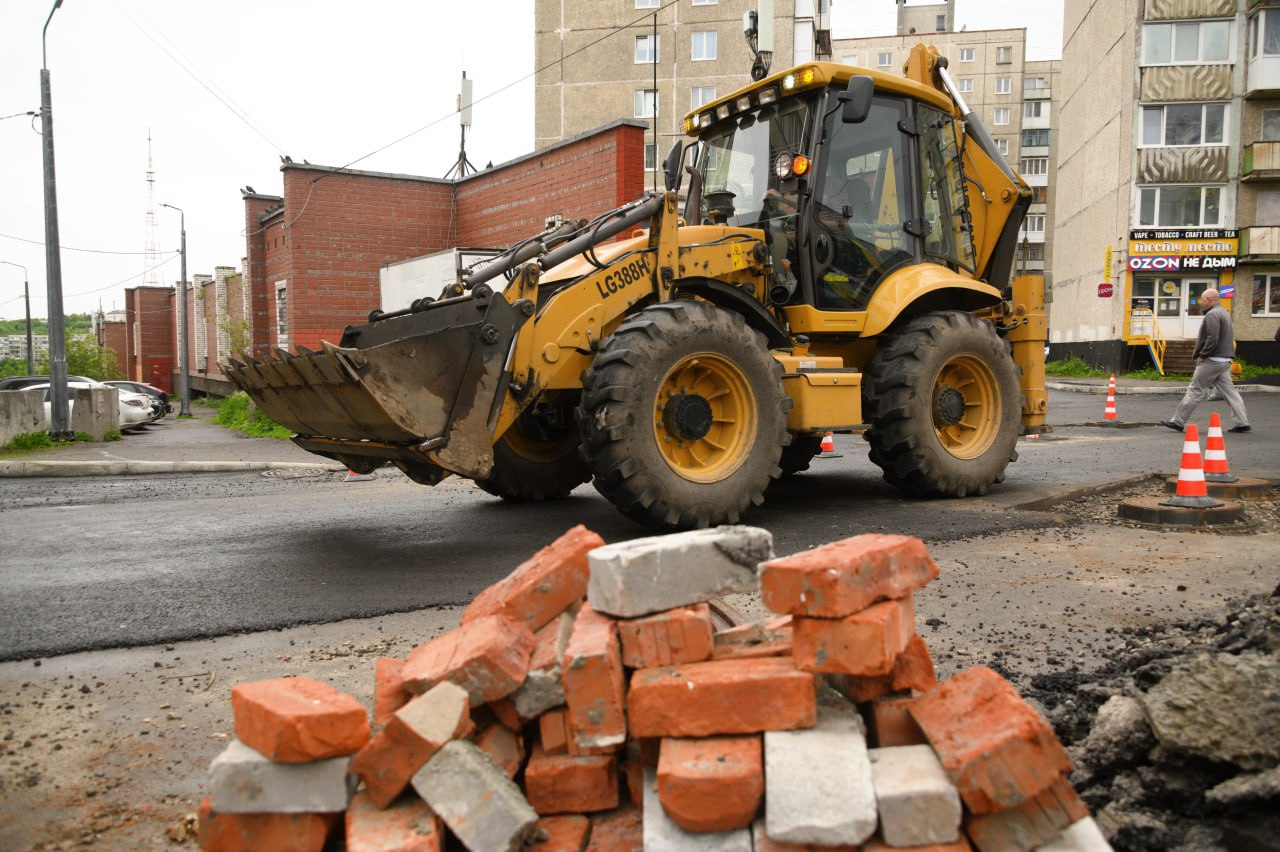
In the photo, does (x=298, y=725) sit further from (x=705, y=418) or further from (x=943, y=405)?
(x=943, y=405)

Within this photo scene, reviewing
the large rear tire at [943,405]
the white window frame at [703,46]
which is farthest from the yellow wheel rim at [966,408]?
the white window frame at [703,46]

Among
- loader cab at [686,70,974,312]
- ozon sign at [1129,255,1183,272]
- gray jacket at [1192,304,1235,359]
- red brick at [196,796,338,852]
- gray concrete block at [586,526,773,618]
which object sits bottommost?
red brick at [196,796,338,852]

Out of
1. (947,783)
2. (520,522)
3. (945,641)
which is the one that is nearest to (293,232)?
(520,522)

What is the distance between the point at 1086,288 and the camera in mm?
39125

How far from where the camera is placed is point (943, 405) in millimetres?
7977

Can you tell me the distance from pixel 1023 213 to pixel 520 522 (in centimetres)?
570

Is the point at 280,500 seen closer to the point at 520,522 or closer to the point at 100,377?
the point at 520,522

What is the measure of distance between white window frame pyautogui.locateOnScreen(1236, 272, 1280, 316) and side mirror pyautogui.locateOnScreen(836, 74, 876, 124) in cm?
3288

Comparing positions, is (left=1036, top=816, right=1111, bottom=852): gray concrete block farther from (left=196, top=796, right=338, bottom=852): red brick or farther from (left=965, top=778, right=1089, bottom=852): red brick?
(left=196, top=796, right=338, bottom=852): red brick

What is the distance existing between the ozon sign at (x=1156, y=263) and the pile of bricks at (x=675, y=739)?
36410 mm

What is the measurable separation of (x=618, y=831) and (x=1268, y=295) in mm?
38421

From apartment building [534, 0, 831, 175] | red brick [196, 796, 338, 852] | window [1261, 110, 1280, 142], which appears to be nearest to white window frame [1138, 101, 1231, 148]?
window [1261, 110, 1280, 142]

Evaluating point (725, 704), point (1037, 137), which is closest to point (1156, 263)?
point (725, 704)

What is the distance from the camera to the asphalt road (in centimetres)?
491
